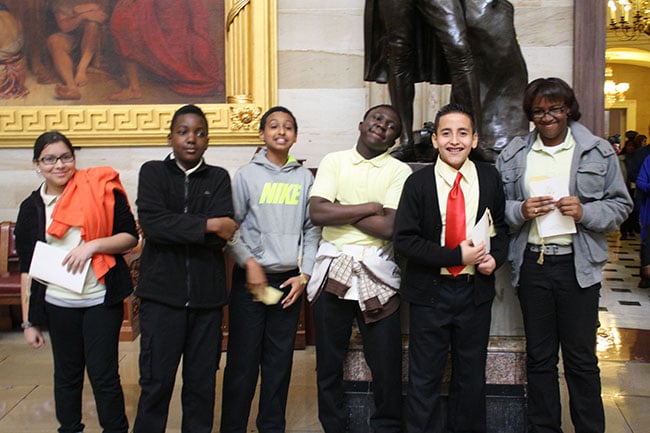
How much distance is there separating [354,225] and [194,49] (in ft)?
11.7

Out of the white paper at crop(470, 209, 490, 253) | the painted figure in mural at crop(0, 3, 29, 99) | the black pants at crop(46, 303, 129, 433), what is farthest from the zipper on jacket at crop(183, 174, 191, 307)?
the painted figure in mural at crop(0, 3, 29, 99)

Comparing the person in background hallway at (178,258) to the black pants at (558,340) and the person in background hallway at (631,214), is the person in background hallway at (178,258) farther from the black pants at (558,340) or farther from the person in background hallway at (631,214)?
the person in background hallway at (631,214)

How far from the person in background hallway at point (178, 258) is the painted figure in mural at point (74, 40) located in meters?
3.57

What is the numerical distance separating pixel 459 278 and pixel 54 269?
5.70 ft

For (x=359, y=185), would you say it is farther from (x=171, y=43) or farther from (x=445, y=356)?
(x=171, y=43)

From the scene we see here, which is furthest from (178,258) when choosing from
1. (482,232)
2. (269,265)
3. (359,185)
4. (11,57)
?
(11,57)

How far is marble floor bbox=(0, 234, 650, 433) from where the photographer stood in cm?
365

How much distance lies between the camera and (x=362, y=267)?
304cm

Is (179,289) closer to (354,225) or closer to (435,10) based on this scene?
(354,225)

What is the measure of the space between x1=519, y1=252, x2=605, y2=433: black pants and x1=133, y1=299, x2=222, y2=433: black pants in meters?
1.41

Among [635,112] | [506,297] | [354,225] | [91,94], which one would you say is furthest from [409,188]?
[635,112]

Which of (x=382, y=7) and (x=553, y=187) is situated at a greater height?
(x=382, y=7)

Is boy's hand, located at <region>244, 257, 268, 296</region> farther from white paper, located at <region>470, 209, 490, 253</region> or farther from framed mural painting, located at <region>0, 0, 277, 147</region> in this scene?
framed mural painting, located at <region>0, 0, 277, 147</region>

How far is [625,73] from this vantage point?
1975 cm
